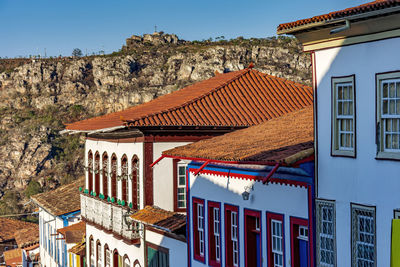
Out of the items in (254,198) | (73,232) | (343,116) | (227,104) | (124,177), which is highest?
(227,104)

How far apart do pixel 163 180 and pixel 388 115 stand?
1428 cm

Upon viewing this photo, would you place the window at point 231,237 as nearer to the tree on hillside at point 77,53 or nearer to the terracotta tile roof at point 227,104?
the terracotta tile roof at point 227,104

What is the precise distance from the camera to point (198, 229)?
21516 millimetres

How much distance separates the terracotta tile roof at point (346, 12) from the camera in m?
11.9

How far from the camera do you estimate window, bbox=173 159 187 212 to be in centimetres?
2623

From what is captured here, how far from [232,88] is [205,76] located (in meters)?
88.0

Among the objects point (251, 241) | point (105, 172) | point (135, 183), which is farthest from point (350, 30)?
point (105, 172)

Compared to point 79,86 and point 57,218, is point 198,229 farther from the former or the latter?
point 79,86

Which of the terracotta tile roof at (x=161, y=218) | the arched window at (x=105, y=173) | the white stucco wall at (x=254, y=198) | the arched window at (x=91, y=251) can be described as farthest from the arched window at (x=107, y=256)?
the white stucco wall at (x=254, y=198)

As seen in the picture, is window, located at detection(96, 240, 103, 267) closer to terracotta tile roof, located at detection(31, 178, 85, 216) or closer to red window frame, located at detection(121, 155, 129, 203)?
terracotta tile roof, located at detection(31, 178, 85, 216)

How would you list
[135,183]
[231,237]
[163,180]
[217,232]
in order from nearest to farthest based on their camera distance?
[231,237], [217,232], [163,180], [135,183]

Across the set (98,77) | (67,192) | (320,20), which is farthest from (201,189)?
(98,77)

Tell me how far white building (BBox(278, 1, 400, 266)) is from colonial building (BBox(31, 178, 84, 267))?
25.2 meters

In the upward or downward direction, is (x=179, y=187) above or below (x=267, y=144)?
below
